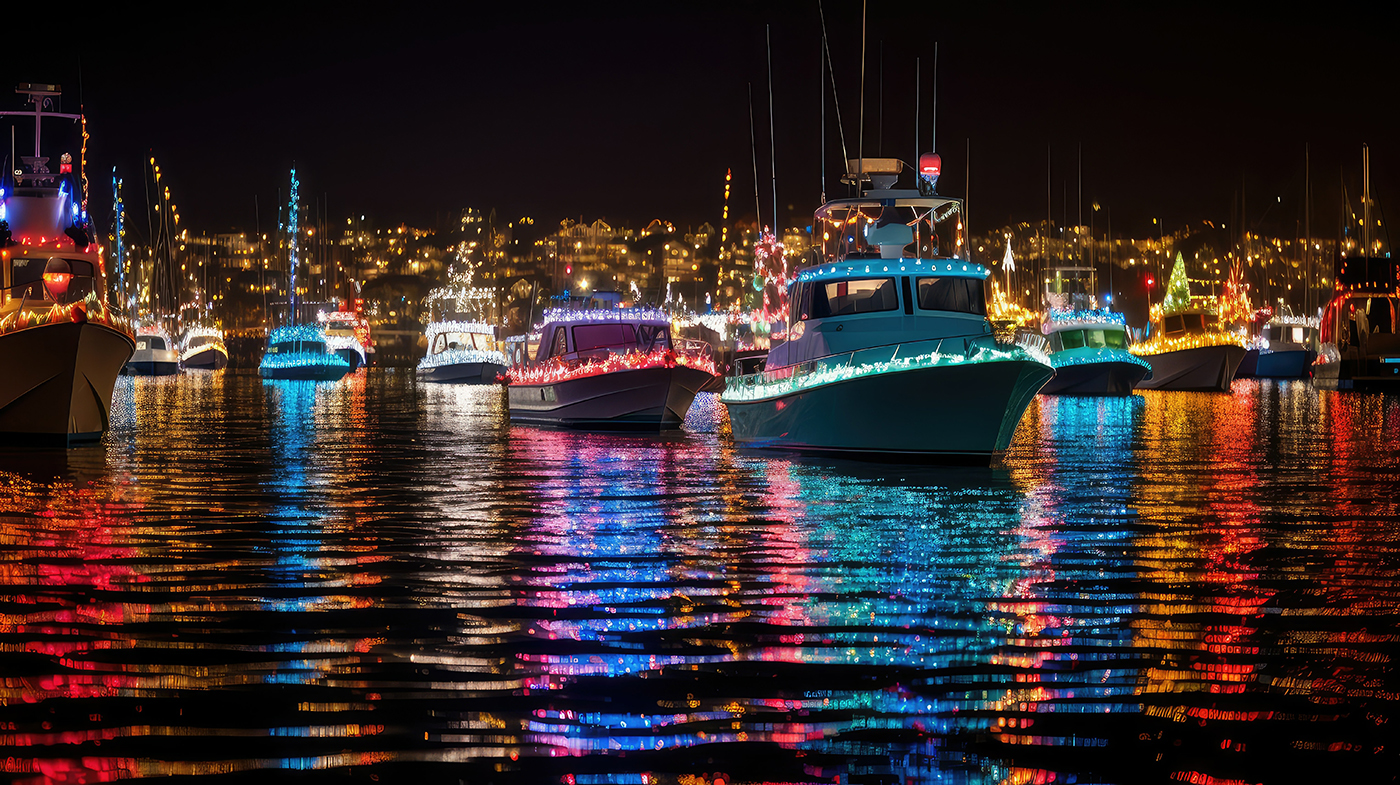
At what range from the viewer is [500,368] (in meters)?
110

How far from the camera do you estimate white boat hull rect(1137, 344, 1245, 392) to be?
72.1 metres

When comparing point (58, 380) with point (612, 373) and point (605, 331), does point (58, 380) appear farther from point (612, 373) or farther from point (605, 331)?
point (605, 331)

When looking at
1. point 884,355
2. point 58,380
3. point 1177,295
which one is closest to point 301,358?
point 1177,295

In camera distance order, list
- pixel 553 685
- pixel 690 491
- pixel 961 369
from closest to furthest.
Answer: pixel 553 685, pixel 690 491, pixel 961 369

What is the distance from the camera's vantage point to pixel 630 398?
36.9 m

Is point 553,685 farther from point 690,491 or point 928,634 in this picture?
point 690,491

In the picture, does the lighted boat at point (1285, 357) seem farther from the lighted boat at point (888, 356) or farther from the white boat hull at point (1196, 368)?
the lighted boat at point (888, 356)

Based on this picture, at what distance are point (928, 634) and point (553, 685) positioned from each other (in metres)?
3.00

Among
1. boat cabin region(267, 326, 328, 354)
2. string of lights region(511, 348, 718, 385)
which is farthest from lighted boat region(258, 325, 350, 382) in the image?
string of lights region(511, 348, 718, 385)

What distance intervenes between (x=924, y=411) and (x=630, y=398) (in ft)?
49.5

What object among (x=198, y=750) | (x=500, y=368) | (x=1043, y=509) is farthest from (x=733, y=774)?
(x=500, y=368)

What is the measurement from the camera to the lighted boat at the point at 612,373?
36500mm

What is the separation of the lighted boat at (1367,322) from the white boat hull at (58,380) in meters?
71.3

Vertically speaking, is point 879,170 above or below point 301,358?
above
